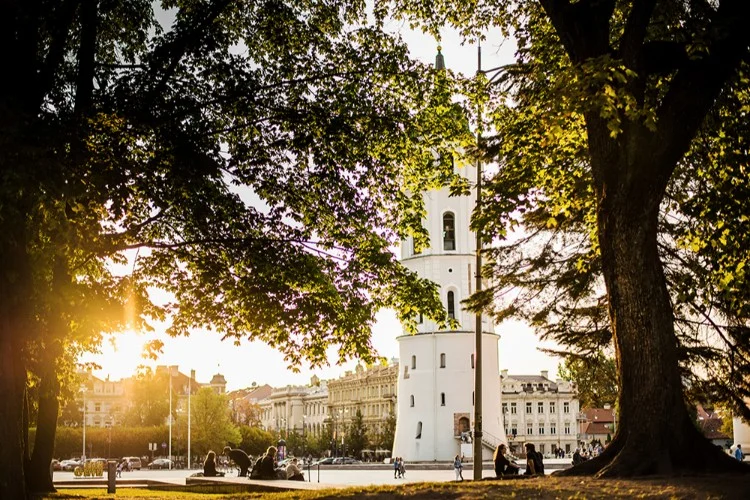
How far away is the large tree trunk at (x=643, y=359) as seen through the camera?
945 cm

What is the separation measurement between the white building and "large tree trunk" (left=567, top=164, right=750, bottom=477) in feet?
201

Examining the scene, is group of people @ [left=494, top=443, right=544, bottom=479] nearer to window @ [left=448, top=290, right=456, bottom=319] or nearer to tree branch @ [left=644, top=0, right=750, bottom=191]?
tree branch @ [left=644, top=0, right=750, bottom=191]

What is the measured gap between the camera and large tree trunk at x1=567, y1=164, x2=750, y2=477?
31.0 feet

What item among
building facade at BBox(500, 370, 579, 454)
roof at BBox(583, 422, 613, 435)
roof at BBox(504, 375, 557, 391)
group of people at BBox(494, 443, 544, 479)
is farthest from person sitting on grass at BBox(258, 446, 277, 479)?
roof at BBox(583, 422, 613, 435)

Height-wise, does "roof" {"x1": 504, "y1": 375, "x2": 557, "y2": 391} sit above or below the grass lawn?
below

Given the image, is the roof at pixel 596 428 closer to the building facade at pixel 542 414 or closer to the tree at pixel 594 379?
the building facade at pixel 542 414

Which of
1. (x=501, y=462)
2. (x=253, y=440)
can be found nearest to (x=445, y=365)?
(x=253, y=440)

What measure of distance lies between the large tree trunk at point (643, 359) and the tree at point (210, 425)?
3444 inches

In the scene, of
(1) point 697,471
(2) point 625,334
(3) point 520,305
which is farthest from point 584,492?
(3) point 520,305

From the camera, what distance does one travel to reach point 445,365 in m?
73.8

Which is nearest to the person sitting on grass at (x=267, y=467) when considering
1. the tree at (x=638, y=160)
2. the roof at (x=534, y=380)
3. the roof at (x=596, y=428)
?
the tree at (x=638, y=160)

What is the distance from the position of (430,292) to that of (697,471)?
8606 mm

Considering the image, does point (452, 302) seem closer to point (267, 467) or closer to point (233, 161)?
point (267, 467)

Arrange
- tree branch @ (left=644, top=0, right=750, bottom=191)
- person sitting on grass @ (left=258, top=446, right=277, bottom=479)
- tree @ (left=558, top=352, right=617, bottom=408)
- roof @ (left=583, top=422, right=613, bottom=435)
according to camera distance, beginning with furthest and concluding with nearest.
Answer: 1. roof @ (left=583, top=422, right=613, bottom=435)
2. person sitting on grass @ (left=258, top=446, right=277, bottom=479)
3. tree @ (left=558, top=352, right=617, bottom=408)
4. tree branch @ (left=644, top=0, right=750, bottom=191)
